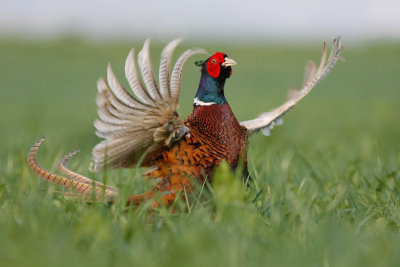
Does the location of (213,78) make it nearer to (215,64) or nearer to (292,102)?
(215,64)

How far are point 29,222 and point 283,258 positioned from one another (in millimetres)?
1040

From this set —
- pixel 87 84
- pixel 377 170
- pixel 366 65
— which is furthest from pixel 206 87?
pixel 366 65

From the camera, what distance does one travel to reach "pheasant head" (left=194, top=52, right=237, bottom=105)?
290cm

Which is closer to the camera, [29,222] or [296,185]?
[29,222]

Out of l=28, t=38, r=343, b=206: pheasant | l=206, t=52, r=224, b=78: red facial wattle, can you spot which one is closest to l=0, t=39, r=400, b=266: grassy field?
l=28, t=38, r=343, b=206: pheasant

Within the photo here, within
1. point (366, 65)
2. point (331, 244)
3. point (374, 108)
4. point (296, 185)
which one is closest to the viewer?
point (331, 244)

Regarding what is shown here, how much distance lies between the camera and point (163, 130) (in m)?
2.53

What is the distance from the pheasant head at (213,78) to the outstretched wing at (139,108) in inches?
14.4

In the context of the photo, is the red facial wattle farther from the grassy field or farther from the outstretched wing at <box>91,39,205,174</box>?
the grassy field

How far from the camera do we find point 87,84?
15.3 metres

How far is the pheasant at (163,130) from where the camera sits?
2.42m

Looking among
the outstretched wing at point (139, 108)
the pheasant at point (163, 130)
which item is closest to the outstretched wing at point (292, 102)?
the pheasant at point (163, 130)

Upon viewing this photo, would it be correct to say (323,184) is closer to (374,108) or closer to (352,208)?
(352,208)

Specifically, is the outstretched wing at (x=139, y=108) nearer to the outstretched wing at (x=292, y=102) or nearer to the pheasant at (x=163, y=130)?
the pheasant at (x=163, y=130)
